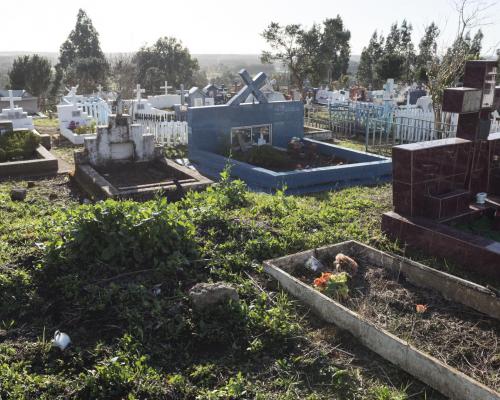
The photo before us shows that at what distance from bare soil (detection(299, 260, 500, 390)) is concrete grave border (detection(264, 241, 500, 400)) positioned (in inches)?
4.3

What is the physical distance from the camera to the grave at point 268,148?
28.7 ft

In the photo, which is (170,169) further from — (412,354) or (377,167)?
(412,354)

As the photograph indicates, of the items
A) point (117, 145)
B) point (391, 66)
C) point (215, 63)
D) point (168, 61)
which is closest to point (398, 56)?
point (391, 66)

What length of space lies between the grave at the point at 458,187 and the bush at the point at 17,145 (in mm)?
7276

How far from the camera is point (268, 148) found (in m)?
10.1

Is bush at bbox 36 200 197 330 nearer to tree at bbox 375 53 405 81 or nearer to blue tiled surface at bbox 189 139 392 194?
blue tiled surface at bbox 189 139 392 194

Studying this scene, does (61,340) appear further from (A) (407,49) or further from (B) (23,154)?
(A) (407,49)

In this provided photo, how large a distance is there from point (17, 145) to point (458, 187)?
8122 mm

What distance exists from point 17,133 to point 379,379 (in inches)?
370

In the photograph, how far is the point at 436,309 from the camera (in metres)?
4.31

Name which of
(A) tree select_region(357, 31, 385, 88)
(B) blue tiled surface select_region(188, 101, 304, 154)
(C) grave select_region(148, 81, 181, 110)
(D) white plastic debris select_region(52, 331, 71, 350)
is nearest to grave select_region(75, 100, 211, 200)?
(B) blue tiled surface select_region(188, 101, 304, 154)

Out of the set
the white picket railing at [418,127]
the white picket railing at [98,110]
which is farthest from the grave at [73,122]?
the white picket railing at [418,127]

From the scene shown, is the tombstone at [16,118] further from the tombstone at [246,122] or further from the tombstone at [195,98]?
the tombstone at [195,98]

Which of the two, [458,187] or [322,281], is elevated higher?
[458,187]
